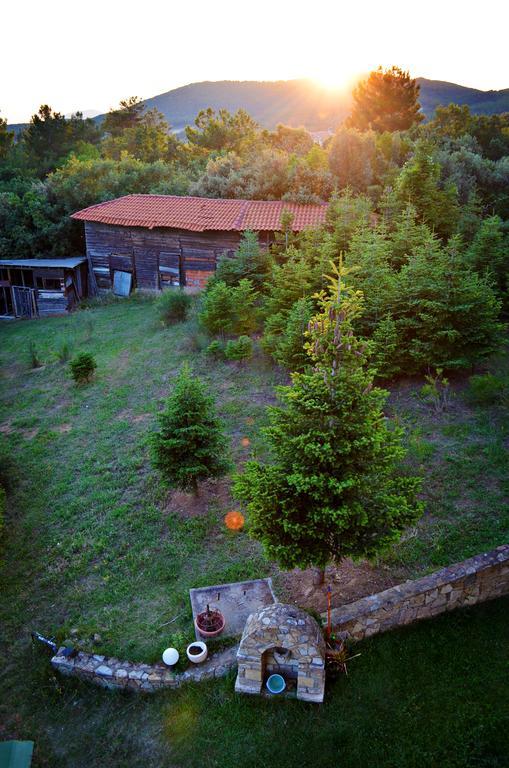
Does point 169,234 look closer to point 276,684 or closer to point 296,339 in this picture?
point 296,339

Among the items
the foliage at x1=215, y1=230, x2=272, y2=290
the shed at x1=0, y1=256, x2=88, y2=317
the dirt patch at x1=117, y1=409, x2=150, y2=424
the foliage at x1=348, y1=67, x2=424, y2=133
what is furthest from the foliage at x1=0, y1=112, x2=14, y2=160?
the dirt patch at x1=117, y1=409, x2=150, y2=424

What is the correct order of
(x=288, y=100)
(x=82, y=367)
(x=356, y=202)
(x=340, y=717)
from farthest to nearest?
(x=288, y=100) < (x=356, y=202) < (x=82, y=367) < (x=340, y=717)

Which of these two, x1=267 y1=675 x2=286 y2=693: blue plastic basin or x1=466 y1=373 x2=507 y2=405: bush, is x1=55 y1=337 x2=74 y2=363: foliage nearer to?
x1=466 y1=373 x2=507 y2=405: bush

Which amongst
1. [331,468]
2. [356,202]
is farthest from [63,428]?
[356,202]

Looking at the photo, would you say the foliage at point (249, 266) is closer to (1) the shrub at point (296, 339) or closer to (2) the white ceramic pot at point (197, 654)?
(1) the shrub at point (296, 339)

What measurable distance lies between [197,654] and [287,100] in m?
117

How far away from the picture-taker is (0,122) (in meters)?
51.6

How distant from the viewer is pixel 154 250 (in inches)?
1089

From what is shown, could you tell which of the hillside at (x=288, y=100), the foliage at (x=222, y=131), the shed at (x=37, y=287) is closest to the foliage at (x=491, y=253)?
the shed at (x=37, y=287)

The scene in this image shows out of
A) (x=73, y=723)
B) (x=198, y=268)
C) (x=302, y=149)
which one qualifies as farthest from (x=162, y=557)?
(x=302, y=149)

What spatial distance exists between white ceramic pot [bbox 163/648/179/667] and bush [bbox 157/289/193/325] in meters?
16.5

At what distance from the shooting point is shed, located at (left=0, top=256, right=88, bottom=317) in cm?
2859

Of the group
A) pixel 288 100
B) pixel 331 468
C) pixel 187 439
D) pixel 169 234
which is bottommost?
pixel 187 439

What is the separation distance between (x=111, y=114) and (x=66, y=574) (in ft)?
203
